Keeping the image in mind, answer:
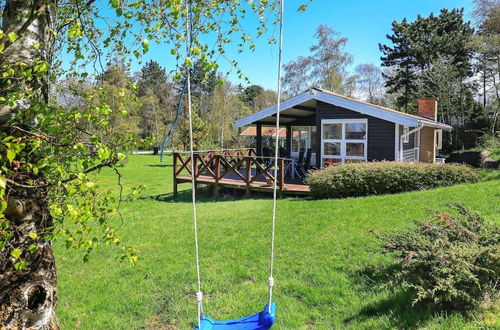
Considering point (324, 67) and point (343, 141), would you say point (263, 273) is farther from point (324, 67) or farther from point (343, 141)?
point (324, 67)

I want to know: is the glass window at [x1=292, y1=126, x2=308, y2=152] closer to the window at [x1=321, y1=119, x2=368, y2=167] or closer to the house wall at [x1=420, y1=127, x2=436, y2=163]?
the window at [x1=321, y1=119, x2=368, y2=167]

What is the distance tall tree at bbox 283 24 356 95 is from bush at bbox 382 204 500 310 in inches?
1045

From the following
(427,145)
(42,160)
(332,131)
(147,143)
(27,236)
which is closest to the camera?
(42,160)

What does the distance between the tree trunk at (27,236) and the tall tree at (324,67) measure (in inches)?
1106

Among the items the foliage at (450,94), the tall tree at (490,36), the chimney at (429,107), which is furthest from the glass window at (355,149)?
the foliage at (450,94)

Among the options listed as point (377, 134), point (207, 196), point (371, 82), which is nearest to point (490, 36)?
point (371, 82)

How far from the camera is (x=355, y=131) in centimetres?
1187

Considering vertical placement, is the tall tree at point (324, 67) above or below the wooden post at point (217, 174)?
above

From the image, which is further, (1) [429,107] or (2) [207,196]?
(1) [429,107]

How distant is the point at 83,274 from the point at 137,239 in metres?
1.61

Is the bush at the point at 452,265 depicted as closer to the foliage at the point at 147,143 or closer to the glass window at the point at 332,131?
the foliage at the point at 147,143

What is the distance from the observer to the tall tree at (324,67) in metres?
28.4

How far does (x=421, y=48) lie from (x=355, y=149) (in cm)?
2304

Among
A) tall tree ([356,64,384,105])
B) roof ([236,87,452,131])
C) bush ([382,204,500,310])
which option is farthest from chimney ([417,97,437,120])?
bush ([382,204,500,310])
